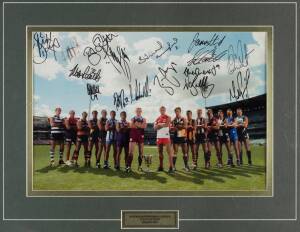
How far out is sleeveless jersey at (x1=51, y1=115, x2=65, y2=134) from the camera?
270 cm

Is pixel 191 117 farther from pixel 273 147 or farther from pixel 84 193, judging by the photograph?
pixel 84 193

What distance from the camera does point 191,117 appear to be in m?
2.73

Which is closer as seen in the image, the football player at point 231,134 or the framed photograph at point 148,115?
the framed photograph at point 148,115

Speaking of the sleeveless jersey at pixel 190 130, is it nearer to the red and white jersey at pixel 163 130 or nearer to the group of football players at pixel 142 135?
the group of football players at pixel 142 135

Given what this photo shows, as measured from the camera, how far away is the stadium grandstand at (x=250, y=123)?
105 inches
